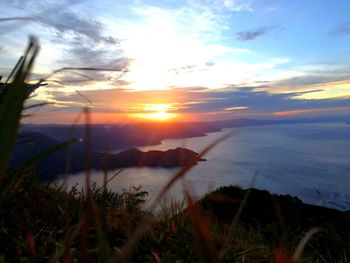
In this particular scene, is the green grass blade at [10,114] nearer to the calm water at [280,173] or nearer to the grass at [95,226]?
the grass at [95,226]

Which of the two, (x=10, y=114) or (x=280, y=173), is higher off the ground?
(x=10, y=114)

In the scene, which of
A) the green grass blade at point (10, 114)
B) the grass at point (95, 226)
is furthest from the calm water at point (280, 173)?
the green grass blade at point (10, 114)

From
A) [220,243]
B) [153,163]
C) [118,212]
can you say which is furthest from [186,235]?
[153,163]

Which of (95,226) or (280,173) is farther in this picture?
(280,173)

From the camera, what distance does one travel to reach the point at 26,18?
1.57m

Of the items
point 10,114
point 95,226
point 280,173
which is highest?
point 10,114

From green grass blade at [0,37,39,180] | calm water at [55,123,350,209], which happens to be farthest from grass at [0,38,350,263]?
calm water at [55,123,350,209]

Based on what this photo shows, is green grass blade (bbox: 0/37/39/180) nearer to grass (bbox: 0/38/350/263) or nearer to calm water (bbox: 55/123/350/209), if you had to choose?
grass (bbox: 0/38/350/263)

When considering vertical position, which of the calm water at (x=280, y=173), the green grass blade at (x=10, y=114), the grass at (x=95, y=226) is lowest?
the calm water at (x=280, y=173)

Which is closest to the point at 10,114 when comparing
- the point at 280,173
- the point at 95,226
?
the point at 95,226

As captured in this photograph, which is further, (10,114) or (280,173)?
(280,173)

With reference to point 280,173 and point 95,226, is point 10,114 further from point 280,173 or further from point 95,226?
point 280,173

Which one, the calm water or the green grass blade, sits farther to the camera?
the calm water

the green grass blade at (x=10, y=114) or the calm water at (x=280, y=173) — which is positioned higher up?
the green grass blade at (x=10, y=114)
